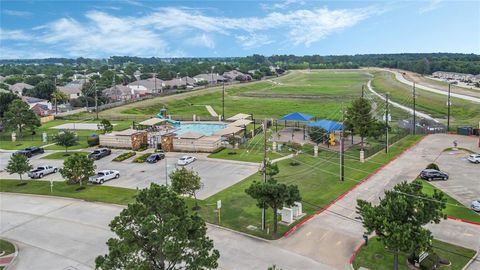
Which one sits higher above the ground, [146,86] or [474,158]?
[146,86]

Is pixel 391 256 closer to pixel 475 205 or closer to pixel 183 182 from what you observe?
pixel 475 205

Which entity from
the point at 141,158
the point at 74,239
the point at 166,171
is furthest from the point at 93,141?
the point at 74,239

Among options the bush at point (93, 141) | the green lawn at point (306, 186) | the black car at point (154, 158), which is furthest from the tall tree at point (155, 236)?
the bush at point (93, 141)

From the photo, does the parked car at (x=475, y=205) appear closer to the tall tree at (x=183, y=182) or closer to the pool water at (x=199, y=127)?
the tall tree at (x=183, y=182)

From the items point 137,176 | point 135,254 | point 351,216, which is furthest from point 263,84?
point 135,254

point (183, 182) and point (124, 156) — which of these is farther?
point (124, 156)

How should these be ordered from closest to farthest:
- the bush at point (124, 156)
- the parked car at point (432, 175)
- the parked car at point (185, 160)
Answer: the parked car at point (432, 175)
the parked car at point (185, 160)
the bush at point (124, 156)
